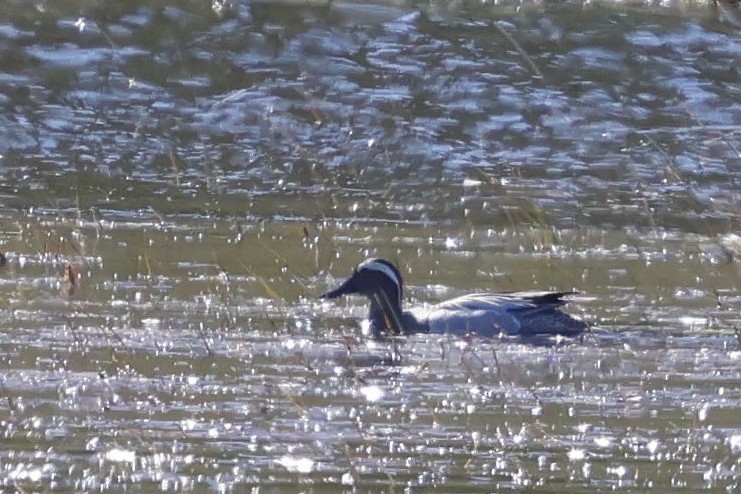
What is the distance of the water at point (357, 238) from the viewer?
8.16 meters

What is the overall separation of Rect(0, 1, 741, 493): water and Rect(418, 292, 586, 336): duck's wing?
0.17 meters

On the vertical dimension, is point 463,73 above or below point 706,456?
below

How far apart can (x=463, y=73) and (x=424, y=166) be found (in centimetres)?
305

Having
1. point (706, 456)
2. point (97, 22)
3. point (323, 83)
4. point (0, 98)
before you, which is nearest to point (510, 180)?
point (323, 83)

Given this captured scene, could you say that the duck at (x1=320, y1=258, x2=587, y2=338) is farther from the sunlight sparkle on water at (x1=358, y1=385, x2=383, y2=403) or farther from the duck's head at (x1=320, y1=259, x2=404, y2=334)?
the sunlight sparkle on water at (x1=358, y1=385, x2=383, y2=403)

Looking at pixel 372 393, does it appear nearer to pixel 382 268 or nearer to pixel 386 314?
pixel 386 314

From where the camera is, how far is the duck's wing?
11.4m

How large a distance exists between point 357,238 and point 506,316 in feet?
8.79

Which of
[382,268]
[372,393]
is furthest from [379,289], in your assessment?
[372,393]

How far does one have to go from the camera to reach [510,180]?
53.7 ft

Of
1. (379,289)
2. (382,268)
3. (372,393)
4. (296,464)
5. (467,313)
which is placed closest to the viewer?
(296,464)

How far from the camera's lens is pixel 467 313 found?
11570 millimetres

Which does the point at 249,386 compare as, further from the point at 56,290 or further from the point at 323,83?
the point at 323,83

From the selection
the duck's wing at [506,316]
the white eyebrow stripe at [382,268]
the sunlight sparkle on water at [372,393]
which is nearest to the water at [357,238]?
the sunlight sparkle on water at [372,393]
